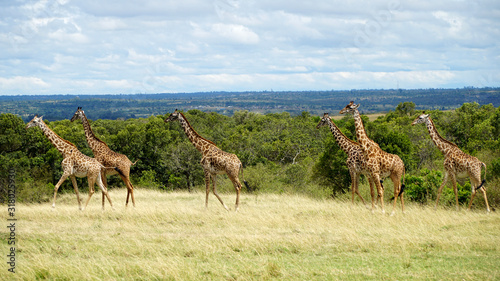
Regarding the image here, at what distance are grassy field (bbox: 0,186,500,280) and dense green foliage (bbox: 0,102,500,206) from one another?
5.16 meters

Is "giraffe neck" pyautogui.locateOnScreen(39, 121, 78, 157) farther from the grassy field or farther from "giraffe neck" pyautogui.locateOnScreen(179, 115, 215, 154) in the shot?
"giraffe neck" pyautogui.locateOnScreen(179, 115, 215, 154)

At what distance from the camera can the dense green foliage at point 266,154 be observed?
2238 cm

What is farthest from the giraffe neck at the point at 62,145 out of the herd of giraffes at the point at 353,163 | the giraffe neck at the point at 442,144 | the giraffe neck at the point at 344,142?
the giraffe neck at the point at 442,144

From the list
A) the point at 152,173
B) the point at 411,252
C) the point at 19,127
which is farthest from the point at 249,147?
the point at 411,252

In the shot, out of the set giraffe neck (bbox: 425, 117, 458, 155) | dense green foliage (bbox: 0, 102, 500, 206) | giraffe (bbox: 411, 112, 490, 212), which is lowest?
dense green foliage (bbox: 0, 102, 500, 206)

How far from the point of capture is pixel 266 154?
117ft

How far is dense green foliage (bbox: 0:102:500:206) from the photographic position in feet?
73.4

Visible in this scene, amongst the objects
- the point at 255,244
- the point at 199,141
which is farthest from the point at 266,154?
the point at 255,244

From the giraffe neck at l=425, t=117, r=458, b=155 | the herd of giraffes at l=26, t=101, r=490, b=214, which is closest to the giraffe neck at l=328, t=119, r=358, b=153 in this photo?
the herd of giraffes at l=26, t=101, r=490, b=214

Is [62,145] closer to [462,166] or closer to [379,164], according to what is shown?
[379,164]

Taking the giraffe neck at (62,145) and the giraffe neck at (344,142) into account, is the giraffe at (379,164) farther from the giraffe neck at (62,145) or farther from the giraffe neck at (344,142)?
the giraffe neck at (62,145)

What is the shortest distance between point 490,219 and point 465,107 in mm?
38199

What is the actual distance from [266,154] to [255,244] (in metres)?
25.3

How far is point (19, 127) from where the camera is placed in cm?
2983
